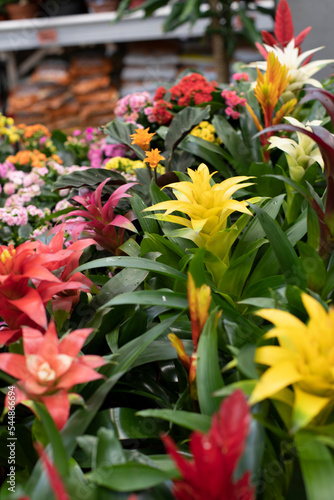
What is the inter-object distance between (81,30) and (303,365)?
282 cm

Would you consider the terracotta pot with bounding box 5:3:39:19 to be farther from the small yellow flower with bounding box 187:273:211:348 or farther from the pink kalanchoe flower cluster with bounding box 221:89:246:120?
the small yellow flower with bounding box 187:273:211:348

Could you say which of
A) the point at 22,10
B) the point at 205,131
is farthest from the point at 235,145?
the point at 22,10

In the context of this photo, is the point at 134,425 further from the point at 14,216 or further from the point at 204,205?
Result: the point at 14,216

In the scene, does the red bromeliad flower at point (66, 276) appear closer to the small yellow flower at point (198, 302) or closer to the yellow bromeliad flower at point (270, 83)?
the small yellow flower at point (198, 302)

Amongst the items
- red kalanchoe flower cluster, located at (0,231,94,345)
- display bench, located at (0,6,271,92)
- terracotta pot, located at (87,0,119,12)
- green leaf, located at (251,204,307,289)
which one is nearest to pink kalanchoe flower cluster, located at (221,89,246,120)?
green leaf, located at (251,204,307,289)

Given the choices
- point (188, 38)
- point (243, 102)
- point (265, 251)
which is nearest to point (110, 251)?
point (265, 251)

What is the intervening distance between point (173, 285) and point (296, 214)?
1.04ft

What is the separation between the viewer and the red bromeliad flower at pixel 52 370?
0.48 meters

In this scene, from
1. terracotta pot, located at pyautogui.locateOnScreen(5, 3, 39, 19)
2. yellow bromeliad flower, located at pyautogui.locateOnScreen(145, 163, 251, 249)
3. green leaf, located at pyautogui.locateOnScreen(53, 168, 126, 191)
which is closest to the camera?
yellow bromeliad flower, located at pyautogui.locateOnScreen(145, 163, 251, 249)

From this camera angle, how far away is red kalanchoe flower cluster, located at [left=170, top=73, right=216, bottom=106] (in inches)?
49.8

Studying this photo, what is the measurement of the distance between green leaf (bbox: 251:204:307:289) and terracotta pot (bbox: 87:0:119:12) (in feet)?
8.46

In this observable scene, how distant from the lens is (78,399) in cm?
49

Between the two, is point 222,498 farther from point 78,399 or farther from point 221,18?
point 221,18

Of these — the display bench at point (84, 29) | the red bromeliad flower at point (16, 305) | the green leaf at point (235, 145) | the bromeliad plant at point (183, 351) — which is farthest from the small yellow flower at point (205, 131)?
the display bench at point (84, 29)
